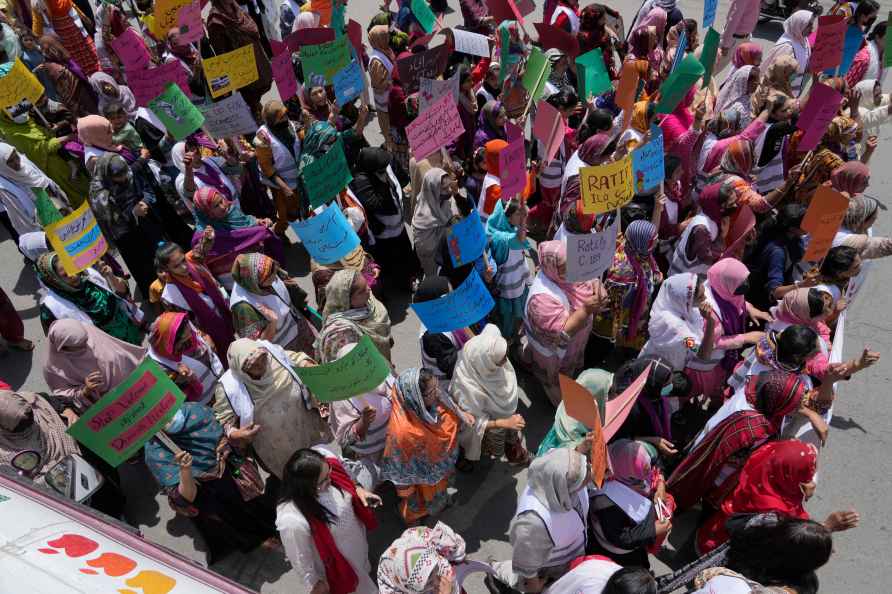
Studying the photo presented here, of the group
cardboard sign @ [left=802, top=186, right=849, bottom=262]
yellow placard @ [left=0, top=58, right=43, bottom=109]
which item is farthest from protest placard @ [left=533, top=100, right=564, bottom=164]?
yellow placard @ [left=0, top=58, right=43, bottom=109]

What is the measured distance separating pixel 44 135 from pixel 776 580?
775 centimetres

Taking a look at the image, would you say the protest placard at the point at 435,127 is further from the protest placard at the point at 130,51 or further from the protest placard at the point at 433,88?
the protest placard at the point at 130,51

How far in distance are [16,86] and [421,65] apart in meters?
3.90

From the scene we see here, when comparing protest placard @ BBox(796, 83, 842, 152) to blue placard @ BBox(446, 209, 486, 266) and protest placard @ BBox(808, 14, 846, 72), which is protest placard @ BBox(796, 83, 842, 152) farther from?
blue placard @ BBox(446, 209, 486, 266)

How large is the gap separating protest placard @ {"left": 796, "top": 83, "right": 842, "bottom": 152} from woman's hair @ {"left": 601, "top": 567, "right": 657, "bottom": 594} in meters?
4.57

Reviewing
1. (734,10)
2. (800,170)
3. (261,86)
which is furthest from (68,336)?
(734,10)

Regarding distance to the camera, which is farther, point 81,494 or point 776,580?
point 81,494

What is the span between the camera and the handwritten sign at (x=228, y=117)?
5.88m

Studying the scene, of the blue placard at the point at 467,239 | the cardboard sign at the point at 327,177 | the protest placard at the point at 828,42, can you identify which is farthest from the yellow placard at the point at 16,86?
the protest placard at the point at 828,42

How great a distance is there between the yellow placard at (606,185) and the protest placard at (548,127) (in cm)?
109

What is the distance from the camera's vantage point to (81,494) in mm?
3945

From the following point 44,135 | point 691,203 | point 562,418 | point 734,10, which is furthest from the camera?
point 734,10

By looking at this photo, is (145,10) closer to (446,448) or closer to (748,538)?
(446,448)

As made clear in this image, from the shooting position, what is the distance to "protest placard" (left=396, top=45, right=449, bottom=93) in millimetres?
6718
